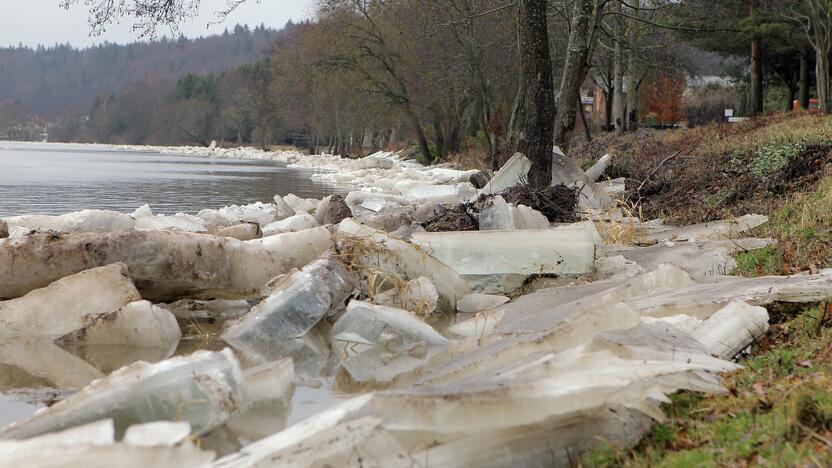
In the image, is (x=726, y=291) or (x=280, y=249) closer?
(x=726, y=291)

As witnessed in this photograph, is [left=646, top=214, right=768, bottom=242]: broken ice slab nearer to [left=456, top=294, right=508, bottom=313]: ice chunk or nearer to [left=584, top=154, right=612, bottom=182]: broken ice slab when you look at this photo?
[left=456, top=294, right=508, bottom=313]: ice chunk

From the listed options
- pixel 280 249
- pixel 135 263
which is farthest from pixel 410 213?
pixel 135 263

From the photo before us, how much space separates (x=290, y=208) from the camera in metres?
12.1

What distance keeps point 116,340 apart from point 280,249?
1.62 metres

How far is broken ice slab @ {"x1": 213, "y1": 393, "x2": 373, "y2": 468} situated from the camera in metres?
2.40

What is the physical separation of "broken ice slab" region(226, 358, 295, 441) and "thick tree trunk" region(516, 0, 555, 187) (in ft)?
23.0

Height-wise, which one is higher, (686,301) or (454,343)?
(686,301)

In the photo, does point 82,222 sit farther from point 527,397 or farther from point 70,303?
point 527,397

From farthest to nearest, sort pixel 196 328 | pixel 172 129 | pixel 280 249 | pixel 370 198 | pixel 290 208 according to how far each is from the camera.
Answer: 1. pixel 172 129
2. pixel 370 198
3. pixel 290 208
4. pixel 280 249
5. pixel 196 328

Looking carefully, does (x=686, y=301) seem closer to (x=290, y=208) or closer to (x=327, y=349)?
(x=327, y=349)

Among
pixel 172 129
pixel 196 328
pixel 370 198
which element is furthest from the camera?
pixel 172 129

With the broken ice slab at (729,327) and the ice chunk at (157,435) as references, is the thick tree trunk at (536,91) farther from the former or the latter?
the ice chunk at (157,435)

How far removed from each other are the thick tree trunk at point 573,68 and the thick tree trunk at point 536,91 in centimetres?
358

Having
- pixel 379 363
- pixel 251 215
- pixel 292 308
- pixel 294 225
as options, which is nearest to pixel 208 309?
pixel 292 308
